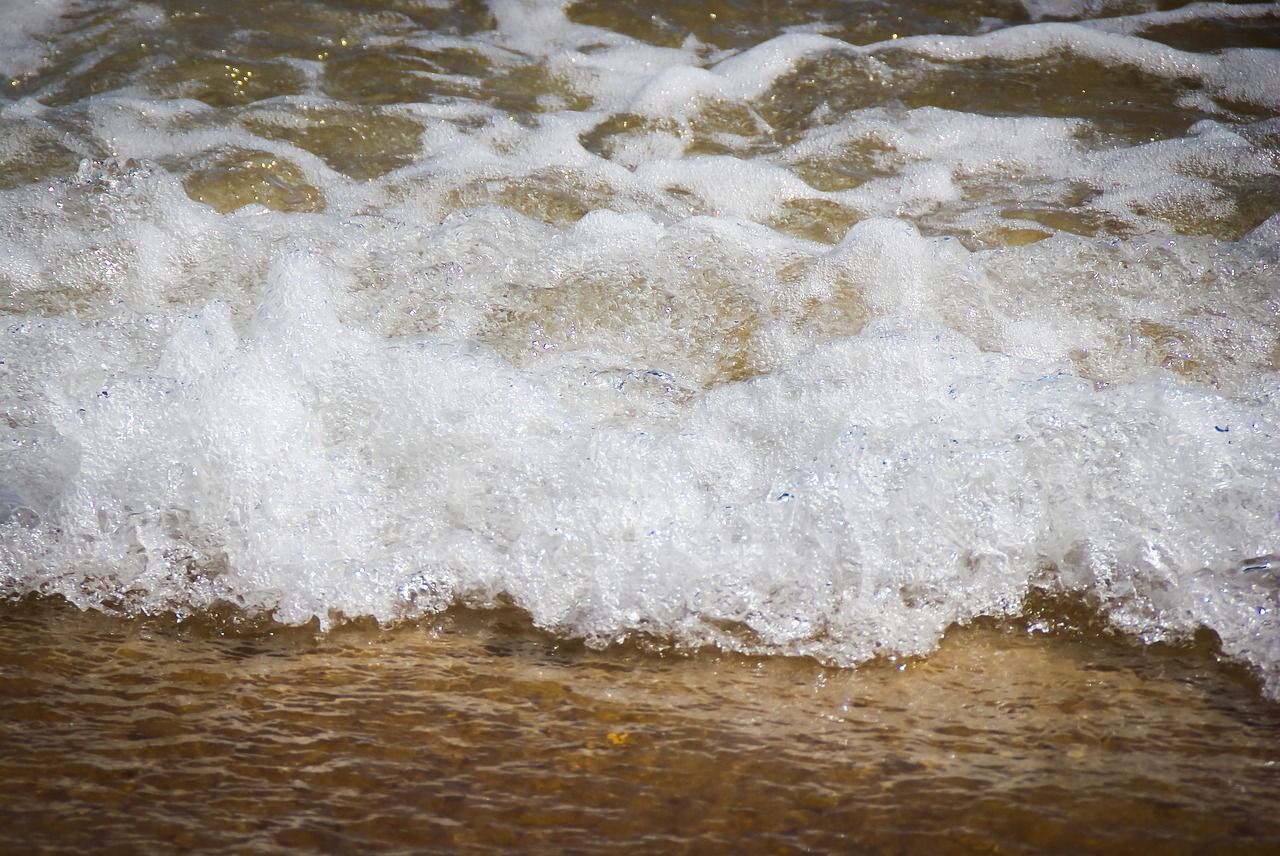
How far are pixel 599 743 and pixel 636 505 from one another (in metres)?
0.53

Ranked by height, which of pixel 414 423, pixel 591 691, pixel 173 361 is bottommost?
pixel 591 691

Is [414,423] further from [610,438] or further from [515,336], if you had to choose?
[515,336]

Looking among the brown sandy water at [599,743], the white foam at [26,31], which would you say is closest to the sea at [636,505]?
the brown sandy water at [599,743]

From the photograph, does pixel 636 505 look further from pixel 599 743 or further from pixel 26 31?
pixel 26 31

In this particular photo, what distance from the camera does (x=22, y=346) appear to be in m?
2.28

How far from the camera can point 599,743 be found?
146cm

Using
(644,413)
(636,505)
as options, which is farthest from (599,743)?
(644,413)

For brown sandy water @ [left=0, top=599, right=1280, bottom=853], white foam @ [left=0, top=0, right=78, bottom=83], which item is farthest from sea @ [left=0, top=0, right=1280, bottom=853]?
white foam @ [left=0, top=0, right=78, bottom=83]

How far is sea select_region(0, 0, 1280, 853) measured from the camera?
136 centimetres

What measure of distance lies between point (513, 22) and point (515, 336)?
10.3ft

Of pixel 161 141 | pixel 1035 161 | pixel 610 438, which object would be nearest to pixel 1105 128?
pixel 1035 161

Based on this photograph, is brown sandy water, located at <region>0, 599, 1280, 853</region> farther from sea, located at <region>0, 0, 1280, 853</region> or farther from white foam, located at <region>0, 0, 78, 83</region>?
white foam, located at <region>0, 0, 78, 83</region>

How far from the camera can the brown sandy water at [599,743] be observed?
1.27 metres

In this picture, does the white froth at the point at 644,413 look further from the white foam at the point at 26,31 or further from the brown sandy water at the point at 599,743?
the white foam at the point at 26,31
